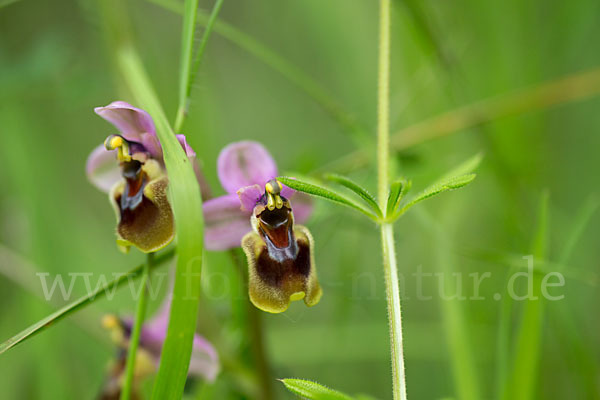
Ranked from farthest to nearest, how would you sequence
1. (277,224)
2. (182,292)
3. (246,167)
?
(246,167) → (277,224) → (182,292)

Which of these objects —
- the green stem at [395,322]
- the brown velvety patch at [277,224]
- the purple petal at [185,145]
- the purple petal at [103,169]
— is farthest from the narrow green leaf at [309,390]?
the purple petal at [103,169]

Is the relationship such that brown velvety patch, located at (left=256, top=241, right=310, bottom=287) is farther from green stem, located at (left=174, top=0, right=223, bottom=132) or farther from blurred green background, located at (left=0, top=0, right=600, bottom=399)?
blurred green background, located at (left=0, top=0, right=600, bottom=399)

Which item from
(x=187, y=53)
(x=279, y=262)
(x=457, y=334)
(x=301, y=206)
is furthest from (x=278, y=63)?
(x=457, y=334)

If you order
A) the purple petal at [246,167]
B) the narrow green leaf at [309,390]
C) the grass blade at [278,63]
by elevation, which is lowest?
the narrow green leaf at [309,390]

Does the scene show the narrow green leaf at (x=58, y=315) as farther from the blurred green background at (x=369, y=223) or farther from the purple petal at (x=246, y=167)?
the blurred green background at (x=369, y=223)

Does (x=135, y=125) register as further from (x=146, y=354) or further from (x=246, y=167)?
(x=146, y=354)

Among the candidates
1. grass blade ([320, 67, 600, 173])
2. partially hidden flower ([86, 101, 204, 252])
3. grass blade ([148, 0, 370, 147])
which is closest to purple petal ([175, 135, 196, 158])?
partially hidden flower ([86, 101, 204, 252])

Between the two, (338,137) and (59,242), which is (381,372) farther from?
(338,137)
